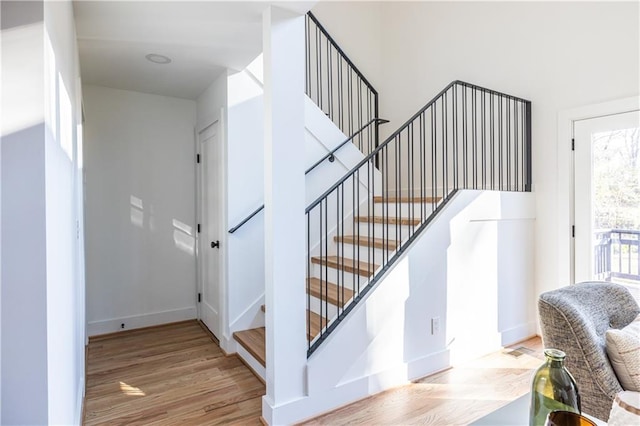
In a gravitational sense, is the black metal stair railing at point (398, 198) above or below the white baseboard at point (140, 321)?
above

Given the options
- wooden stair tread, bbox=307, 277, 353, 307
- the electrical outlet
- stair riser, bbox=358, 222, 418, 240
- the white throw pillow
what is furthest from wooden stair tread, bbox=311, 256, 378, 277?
the white throw pillow

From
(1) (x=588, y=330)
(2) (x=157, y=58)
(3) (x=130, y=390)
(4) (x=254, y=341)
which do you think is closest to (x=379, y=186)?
(4) (x=254, y=341)

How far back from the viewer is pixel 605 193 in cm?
298

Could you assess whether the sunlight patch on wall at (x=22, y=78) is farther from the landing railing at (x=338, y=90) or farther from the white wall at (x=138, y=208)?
the landing railing at (x=338, y=90)

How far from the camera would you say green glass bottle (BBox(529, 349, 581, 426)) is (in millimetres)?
904

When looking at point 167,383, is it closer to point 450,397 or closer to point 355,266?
point 355,266

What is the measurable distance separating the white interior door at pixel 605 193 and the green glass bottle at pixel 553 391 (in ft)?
8.69

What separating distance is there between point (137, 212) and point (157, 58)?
172cm

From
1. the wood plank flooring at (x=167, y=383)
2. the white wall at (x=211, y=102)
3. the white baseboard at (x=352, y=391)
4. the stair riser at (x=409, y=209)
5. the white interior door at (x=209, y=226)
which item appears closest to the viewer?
the white baseboard at (x=352, y=391)

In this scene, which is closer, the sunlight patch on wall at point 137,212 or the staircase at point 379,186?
the staircase at point 379,186

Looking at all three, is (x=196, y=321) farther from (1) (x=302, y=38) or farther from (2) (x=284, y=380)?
(1) (x=302, y=38)

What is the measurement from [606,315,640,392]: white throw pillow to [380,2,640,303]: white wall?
1915 mm

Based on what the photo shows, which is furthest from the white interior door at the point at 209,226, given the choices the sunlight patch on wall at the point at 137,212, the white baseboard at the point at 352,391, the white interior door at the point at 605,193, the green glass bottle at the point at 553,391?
the white interior door at the point at 605,193

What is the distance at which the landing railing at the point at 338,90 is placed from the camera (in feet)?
14.6
